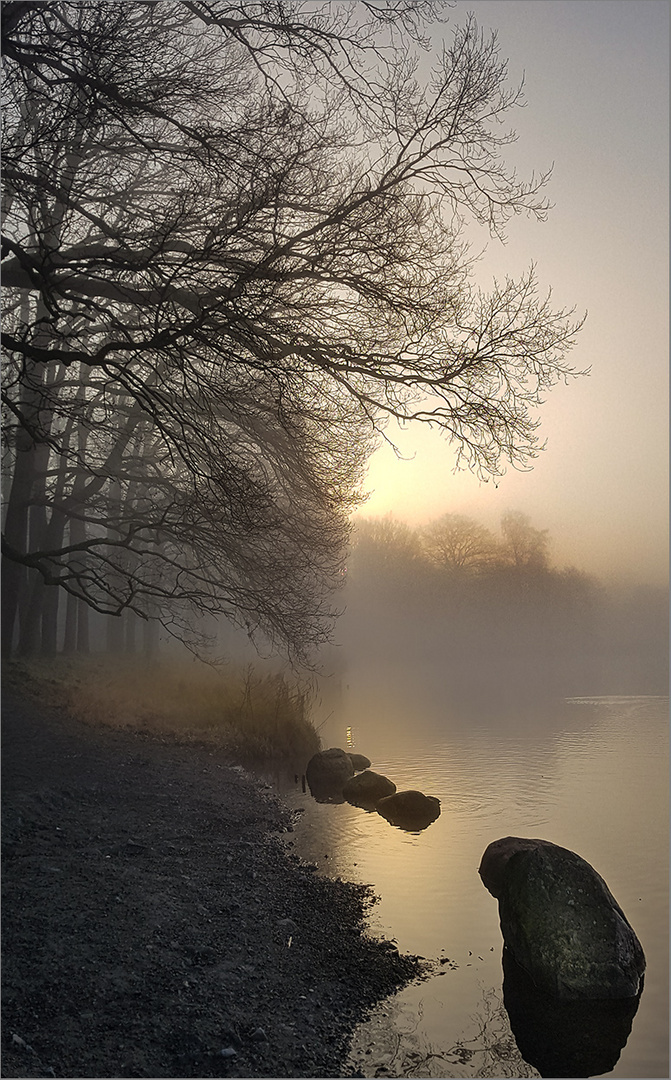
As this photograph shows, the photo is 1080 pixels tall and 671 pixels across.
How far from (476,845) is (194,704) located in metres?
7.20

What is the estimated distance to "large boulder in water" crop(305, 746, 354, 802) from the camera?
1266 cm

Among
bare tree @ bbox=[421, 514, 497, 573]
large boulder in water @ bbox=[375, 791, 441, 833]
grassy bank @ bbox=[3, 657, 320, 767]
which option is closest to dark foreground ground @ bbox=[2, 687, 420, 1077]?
large boulder in water @ bbox=[375, 791, 441, 833]

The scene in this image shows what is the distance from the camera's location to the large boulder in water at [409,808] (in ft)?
35.4

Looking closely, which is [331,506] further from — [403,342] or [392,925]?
[392,925]

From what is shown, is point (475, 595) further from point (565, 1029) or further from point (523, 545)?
point (565, 1029)

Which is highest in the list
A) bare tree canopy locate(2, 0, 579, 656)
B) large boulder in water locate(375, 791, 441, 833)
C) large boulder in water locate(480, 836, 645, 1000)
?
bare tree canopy locate(2, 0, 579, 656)

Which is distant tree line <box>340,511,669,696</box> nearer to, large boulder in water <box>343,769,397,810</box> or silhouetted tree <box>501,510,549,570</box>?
silhouetted tree <box>501,510,549,570</box>

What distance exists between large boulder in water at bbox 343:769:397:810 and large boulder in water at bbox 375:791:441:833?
522 mm

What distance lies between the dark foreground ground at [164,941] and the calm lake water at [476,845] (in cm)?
37

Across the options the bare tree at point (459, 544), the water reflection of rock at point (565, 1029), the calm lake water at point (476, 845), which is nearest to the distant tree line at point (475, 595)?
the bare tree at point (459, 544)

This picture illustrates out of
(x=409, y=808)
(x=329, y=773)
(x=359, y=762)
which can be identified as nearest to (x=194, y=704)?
(x=359, y=762)

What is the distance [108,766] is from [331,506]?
465cm

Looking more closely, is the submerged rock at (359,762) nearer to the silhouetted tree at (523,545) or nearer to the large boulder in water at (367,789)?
the large boulder in water at (367,789)

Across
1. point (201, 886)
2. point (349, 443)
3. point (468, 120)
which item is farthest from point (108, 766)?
point (468, 120)
